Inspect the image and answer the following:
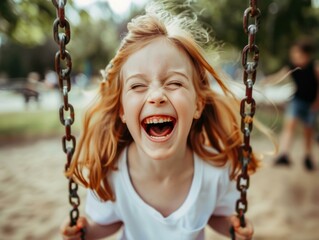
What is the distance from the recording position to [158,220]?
4.47 feet

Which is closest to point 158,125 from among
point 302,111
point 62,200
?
point 62,200

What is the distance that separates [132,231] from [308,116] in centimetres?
341

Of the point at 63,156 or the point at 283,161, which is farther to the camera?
the point at 63,156

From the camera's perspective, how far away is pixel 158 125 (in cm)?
127

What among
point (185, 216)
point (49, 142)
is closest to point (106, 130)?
point (185, 216)

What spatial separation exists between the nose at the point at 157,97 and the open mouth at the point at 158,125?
5cm

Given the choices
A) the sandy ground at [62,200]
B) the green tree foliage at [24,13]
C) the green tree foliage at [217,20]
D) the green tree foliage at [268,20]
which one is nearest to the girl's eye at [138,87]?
the green tree foliage at [217,20]

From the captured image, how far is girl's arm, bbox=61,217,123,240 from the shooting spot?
137cm

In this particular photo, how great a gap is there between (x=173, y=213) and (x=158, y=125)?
1.15 ft

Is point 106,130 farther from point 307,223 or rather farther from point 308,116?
point 308,116


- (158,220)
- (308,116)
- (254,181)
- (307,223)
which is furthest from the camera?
(308,116)

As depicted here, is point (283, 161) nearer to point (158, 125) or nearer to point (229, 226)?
point (229, 226)

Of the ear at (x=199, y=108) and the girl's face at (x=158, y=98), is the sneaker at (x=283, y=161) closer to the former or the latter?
the ear at (x=199, y=108)

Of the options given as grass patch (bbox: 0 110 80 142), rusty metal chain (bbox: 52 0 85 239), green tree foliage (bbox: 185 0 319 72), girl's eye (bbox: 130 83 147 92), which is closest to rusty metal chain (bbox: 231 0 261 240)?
girl's eye (bbox: 130 83 147 92)
